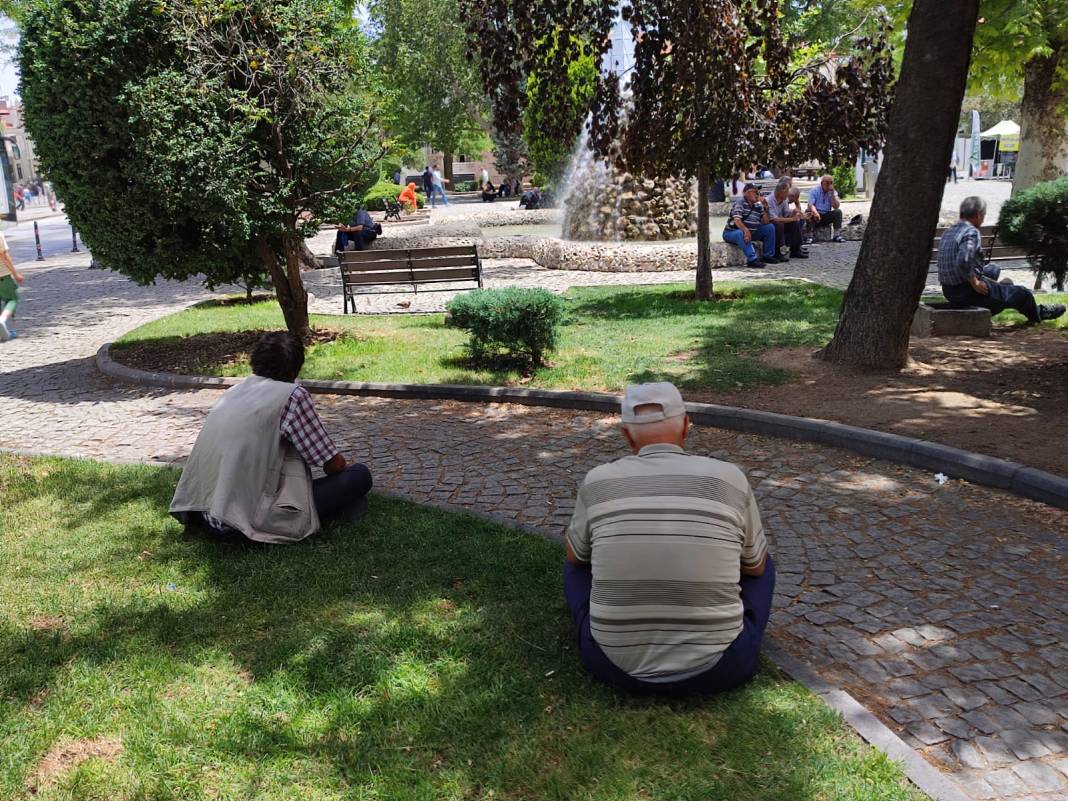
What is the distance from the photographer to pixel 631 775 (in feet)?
10.1

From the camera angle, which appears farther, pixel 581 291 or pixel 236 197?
pixel 581 291

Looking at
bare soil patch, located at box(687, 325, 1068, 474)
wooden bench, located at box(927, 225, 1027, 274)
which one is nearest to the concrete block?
bare soil patch, located at box(687, 325, 1068, 474)

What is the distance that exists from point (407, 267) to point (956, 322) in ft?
25.8

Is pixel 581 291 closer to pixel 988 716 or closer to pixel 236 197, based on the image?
pixel 236 197

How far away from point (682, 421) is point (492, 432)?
4.02 meters

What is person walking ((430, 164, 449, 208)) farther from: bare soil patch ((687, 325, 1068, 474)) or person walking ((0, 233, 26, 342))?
bare soil patch ((687, 325, 1068, 474))

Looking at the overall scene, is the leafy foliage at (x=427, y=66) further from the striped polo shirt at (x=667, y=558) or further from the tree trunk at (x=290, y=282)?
the striped polo shirt at (x=667, y=558)

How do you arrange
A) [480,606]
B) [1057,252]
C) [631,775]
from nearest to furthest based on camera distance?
1. [631,775]
2. [480,606]
3. [1057,252]

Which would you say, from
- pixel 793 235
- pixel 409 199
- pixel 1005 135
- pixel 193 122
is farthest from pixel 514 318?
pixel 1005 135

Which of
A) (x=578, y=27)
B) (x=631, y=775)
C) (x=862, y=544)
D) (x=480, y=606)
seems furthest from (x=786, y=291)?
(x=631, y=775)

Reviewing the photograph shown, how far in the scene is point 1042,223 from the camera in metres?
8.88

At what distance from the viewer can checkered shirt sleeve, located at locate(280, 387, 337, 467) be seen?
484cm

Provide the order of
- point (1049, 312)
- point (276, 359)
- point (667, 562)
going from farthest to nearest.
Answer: point (1049, 312)
point (276, 359)
point (667, 562)

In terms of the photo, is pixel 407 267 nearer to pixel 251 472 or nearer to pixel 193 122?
pixel 193 122
